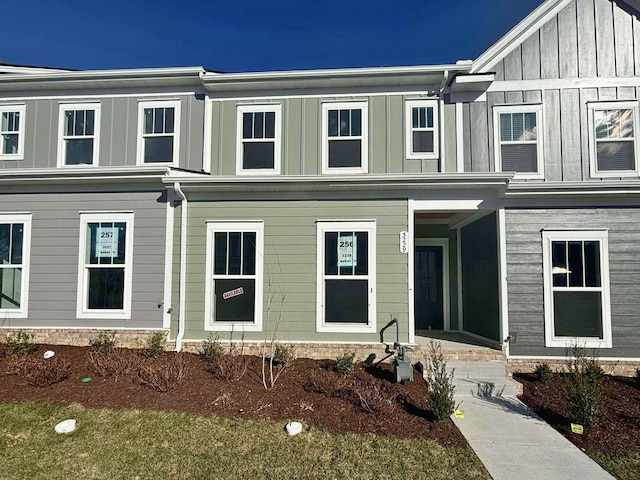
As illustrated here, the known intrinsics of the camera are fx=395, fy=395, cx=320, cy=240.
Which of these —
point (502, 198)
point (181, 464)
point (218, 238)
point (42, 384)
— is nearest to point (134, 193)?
point (218, 238)

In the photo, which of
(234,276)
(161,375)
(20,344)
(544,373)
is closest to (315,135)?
(234,276)

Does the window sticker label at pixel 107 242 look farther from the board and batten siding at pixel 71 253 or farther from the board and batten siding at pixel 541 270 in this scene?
the board and batten siding at pixel 541 270

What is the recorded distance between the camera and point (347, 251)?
24.2 feet

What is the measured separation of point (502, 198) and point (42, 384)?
803 centimetres

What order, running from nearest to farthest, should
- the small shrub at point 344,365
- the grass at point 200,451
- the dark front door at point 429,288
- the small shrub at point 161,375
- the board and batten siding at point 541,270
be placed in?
the grass at point 200,451, the small shrub at point 161,375, the small shrub at point 344,365, the board and batten siding at point 541,270, the dark front door at point 429,288

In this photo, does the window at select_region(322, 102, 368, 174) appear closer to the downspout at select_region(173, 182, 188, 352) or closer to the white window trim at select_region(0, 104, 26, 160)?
the downspout at select_region(173, 182, 188, 352)

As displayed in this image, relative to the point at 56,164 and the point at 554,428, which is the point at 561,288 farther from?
the point at 56,164

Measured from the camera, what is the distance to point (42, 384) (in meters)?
5.62

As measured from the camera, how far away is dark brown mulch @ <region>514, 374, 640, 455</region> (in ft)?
15.3

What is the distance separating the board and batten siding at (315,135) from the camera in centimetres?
816

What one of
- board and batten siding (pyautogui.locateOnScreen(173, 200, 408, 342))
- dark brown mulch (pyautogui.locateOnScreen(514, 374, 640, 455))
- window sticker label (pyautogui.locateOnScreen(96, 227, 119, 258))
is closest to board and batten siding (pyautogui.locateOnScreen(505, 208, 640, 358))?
dark brown mulch (pyautogui.locateOnScreen(514, 374, 640, 455))

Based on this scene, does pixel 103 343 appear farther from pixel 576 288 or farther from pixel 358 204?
pixel 576 288

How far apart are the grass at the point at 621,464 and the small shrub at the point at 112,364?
6.20 metres

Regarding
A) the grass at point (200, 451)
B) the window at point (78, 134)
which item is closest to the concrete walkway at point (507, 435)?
the grass at point (200, 451)
